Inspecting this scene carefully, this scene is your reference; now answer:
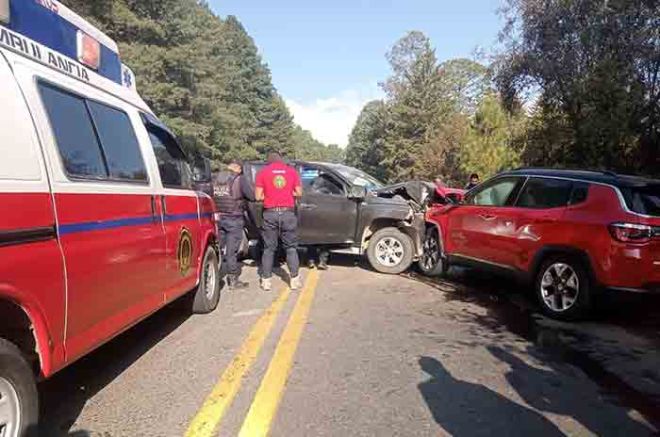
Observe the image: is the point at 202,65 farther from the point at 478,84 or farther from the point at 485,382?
the point at 485,382

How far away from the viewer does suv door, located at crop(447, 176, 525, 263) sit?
8172 millimetres

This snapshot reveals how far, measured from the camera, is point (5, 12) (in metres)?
3.43

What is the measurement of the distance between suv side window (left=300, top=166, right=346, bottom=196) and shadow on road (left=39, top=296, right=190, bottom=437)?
171 inches

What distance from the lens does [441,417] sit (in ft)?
13.2

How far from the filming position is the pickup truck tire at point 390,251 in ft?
33.7

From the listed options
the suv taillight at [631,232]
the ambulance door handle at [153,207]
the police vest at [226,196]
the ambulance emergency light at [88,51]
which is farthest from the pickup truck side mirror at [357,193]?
the ambulance emergency light at [88,51]

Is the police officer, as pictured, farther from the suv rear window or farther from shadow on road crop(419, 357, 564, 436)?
the suv rear window

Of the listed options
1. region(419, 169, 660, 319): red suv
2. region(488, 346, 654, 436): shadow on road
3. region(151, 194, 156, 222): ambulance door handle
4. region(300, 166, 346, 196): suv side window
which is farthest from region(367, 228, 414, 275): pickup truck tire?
region(151, 194, 156, 222): ambulance door handle

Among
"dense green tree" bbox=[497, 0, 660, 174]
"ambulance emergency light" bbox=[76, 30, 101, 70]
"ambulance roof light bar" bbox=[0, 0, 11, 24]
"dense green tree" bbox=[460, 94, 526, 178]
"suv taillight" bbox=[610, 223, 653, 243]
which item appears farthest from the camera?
"dense green tree" bbox=[460, 94, 526, 178]

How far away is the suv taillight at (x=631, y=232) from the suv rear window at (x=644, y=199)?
0.63ft

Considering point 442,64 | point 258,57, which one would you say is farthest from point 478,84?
point 258,57

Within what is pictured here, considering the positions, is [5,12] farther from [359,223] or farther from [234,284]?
[359,223]

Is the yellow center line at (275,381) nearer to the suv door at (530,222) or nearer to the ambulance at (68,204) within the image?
the ambulance at (68,204)

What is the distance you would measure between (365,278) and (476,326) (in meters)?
3.31
